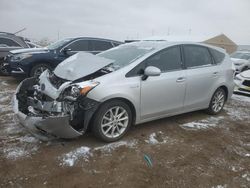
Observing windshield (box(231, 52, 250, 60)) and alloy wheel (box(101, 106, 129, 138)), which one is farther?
windshield (box(231, 52, 250, 60))

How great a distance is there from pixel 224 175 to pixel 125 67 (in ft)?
6.95

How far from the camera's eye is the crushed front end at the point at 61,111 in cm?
352

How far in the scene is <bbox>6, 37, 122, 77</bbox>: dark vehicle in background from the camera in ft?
26.0

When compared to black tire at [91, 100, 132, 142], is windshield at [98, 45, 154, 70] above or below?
above

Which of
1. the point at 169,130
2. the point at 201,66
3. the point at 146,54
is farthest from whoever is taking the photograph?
the point at 201,66

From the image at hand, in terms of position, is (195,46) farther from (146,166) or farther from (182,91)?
(146,166)

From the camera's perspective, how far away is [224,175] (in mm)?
3371

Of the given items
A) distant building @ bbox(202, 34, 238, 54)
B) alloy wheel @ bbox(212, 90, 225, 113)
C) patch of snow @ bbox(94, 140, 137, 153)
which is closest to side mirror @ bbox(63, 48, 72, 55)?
alloy wheel @ bbox(212, 90, 225, 113)

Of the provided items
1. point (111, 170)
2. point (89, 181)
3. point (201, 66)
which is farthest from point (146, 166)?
point (201, 66)

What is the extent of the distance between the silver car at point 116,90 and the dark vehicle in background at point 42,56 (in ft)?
11.8

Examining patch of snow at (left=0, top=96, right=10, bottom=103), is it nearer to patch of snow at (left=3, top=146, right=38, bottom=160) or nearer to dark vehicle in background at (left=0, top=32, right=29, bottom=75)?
patch of snow at (left=3, top=146, right=38, bottom=160)

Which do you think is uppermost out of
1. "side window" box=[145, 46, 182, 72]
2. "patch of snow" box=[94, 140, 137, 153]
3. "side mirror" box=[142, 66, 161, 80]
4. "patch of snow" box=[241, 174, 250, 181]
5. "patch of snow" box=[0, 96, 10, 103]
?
"side window" box=[145, 46, 182, 72]

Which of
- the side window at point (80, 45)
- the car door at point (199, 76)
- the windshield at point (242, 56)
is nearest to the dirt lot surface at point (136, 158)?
the car door at point (199, 76)

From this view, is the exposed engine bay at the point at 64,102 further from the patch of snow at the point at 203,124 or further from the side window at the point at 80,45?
the side window at the point at 80,45
